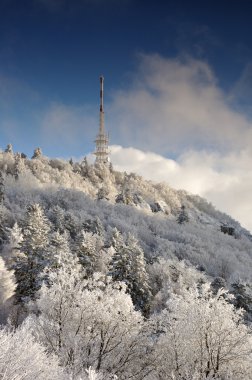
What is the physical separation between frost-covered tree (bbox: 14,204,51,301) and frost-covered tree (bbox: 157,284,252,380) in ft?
79.2

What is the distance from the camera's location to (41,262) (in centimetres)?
5375

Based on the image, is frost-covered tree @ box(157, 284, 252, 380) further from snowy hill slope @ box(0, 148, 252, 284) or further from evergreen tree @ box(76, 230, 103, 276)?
snowy hill slope @ box(0, 148, 252, 284)

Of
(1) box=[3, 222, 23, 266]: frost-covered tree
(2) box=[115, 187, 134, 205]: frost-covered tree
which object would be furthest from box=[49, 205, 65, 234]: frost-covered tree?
(2) box=[115, 187, 134, 205]: frost-covered tree

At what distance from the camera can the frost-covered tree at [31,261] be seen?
51.9 meters

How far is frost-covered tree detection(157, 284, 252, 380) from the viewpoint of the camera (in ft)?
89.0

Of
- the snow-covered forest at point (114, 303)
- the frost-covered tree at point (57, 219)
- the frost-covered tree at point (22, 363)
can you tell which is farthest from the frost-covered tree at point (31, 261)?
the frost-covered tree at point (22, 363)

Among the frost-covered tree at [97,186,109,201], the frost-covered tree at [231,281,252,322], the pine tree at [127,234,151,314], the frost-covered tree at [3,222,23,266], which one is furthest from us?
the frost-covered tree at [97,186,109,201]

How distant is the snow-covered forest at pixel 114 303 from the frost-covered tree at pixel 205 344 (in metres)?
0.06

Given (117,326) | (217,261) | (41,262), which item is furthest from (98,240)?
(117,326)

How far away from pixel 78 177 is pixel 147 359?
135420mm

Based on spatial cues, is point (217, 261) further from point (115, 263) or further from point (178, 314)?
point (178, 314)

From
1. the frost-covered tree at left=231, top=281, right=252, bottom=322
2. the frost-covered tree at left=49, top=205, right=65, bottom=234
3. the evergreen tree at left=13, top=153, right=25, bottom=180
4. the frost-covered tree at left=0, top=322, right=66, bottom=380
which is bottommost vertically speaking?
the frost-covered tree at left=0, top=322, right=66, bottom=380

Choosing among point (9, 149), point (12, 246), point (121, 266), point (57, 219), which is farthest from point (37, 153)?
point (121, 266)

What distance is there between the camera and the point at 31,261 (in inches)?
2125
